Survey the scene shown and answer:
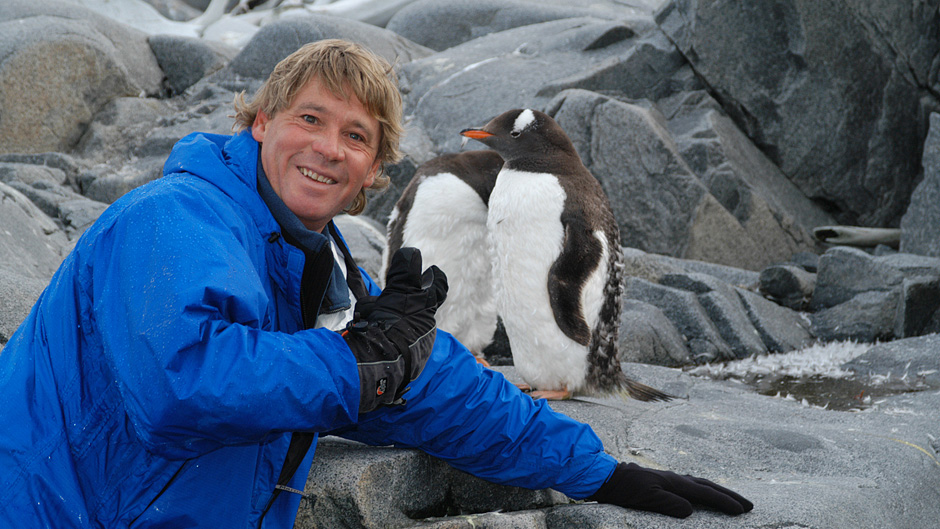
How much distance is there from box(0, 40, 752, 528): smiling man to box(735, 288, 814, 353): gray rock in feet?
13.6

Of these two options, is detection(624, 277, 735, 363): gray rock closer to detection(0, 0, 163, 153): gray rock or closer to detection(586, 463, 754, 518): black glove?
detection(586, 463, 754, 518): black glove

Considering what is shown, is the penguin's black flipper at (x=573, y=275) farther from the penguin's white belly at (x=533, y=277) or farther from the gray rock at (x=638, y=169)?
the gray rock at (x=638, y=169)

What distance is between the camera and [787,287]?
6.95 meters

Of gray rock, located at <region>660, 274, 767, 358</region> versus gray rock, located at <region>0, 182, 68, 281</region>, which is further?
gray rock, located at <region>660, 274, 767, 358</region>

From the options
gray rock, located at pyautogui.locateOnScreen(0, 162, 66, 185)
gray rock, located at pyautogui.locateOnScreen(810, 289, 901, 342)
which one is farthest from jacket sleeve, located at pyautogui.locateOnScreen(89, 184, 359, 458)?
gray rock, located at pyautogui.locateOnScreen(0, 162, 66, 185)

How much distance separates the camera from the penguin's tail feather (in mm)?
3711

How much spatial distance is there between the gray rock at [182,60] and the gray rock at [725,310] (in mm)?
8018

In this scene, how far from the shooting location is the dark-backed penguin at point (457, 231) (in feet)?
13.4

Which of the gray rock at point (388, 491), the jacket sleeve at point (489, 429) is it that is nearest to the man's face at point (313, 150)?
the jacket sleeve at point (489, 429)

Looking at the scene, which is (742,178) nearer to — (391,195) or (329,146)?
(391,195)

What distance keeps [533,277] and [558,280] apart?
127 mm

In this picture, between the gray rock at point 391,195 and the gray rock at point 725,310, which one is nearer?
the gray rock at point 725,310

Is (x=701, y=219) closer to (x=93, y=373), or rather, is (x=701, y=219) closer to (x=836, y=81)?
(x=836, y=81)

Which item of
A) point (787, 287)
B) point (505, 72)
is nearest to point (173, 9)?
point (505, 72)
